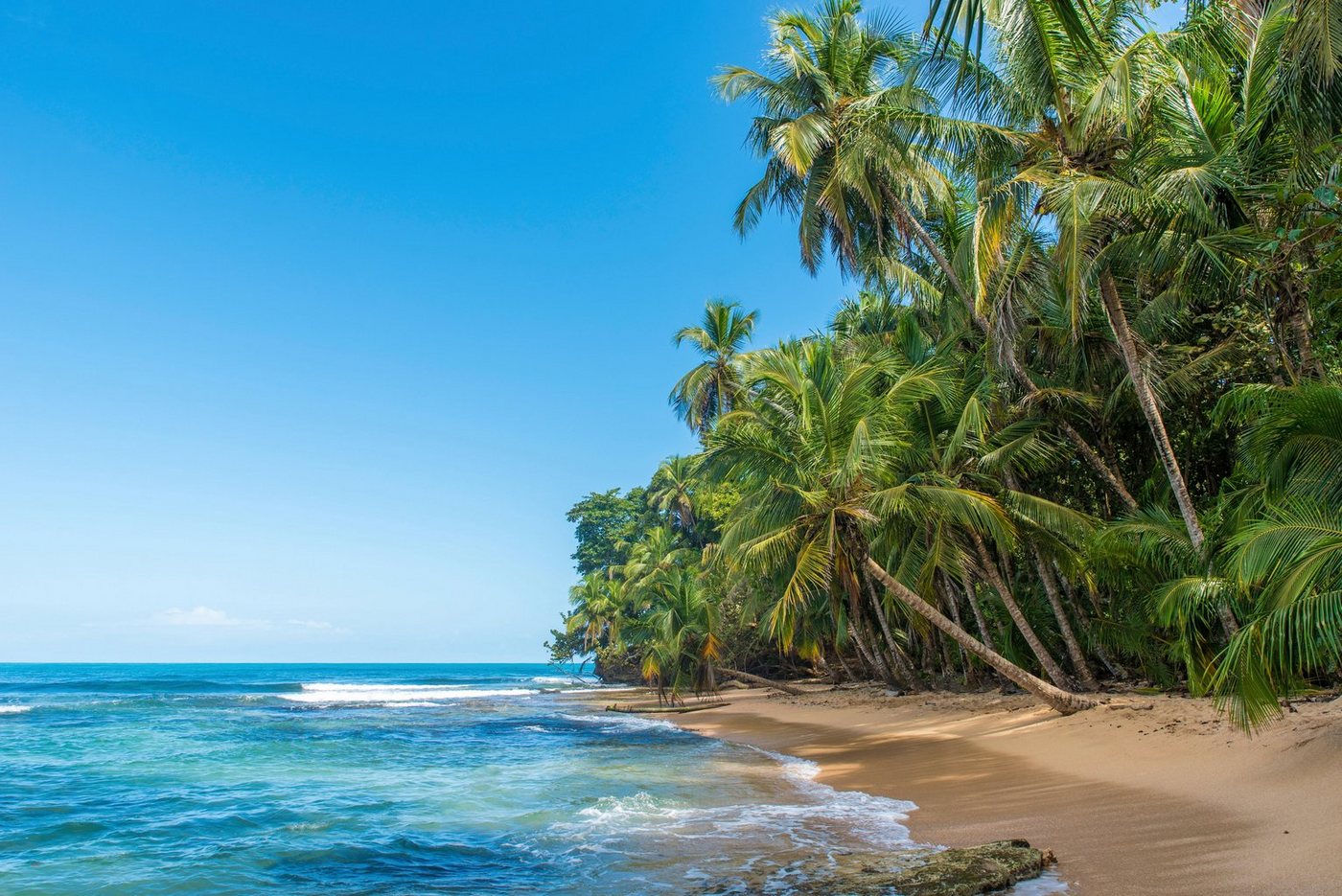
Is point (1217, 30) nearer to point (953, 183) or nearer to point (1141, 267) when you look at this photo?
point (1141, 267)

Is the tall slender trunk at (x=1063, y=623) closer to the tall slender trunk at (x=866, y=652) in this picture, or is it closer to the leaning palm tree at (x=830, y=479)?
the leaning palm tree at (x=830, y=479)

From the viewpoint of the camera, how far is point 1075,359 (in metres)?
12.6

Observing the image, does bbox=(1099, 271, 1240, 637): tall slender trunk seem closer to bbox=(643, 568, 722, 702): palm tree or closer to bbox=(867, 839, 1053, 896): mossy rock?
bbox=(867, 839, 1053, 896): mossy rock

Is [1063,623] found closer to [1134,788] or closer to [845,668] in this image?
[1134,788]

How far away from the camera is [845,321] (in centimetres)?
2402

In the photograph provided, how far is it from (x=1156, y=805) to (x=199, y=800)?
42.0 feet

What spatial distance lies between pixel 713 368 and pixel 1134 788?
73.0 feet

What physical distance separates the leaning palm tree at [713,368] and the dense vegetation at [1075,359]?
1002cm

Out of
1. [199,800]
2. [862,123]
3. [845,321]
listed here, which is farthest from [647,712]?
[862,123]

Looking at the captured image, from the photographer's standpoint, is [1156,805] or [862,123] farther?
[862,123]

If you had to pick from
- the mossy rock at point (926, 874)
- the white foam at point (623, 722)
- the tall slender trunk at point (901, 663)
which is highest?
the tall slender trunk at point (901, 663)

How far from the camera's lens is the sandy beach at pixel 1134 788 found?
5223mm

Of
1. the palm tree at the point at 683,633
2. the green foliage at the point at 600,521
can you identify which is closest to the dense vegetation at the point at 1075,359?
the palm tree at the point at 683,633

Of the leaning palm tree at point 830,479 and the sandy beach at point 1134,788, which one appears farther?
the leaning palm tree at point 830,479
